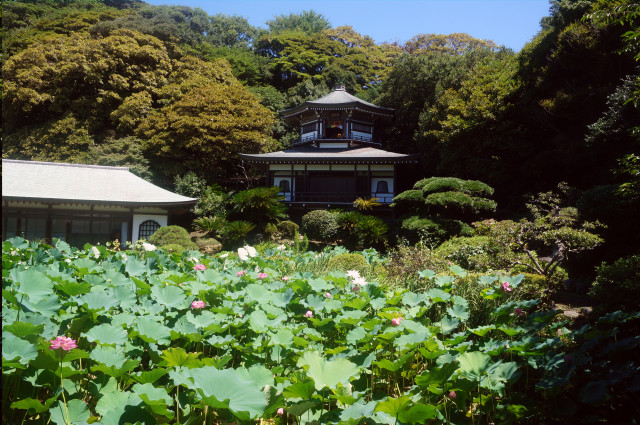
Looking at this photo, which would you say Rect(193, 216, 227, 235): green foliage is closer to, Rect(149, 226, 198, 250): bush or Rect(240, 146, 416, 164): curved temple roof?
Rect(149, 226, 198, 250): bush

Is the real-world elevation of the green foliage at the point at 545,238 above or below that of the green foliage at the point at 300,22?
below

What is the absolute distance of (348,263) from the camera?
23.0ft

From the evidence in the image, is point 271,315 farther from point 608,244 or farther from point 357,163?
point 357,163

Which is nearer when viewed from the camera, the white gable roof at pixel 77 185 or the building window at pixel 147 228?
the white gable roof at pixel 77 185

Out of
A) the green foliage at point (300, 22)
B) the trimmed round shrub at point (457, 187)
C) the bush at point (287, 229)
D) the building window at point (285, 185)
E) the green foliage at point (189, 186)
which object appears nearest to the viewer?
the trimmed round shrub at point (457, 187)

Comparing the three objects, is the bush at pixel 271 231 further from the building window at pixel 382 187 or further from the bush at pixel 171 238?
the building window at pixel 382 187

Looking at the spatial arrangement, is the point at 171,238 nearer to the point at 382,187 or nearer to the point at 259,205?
the point at 259,205

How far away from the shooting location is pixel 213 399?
126 cm

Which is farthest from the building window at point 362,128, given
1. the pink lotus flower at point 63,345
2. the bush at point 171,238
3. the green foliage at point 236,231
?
the pink lotus flower at point 63,345

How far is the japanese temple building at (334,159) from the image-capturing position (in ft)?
61.7

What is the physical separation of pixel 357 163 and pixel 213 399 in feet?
59.5

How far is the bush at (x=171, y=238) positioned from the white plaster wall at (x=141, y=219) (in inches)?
113

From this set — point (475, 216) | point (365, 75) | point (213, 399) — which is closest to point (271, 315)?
point (213, 399)

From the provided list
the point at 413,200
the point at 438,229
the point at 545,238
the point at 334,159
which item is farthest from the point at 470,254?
the point at 334,159
